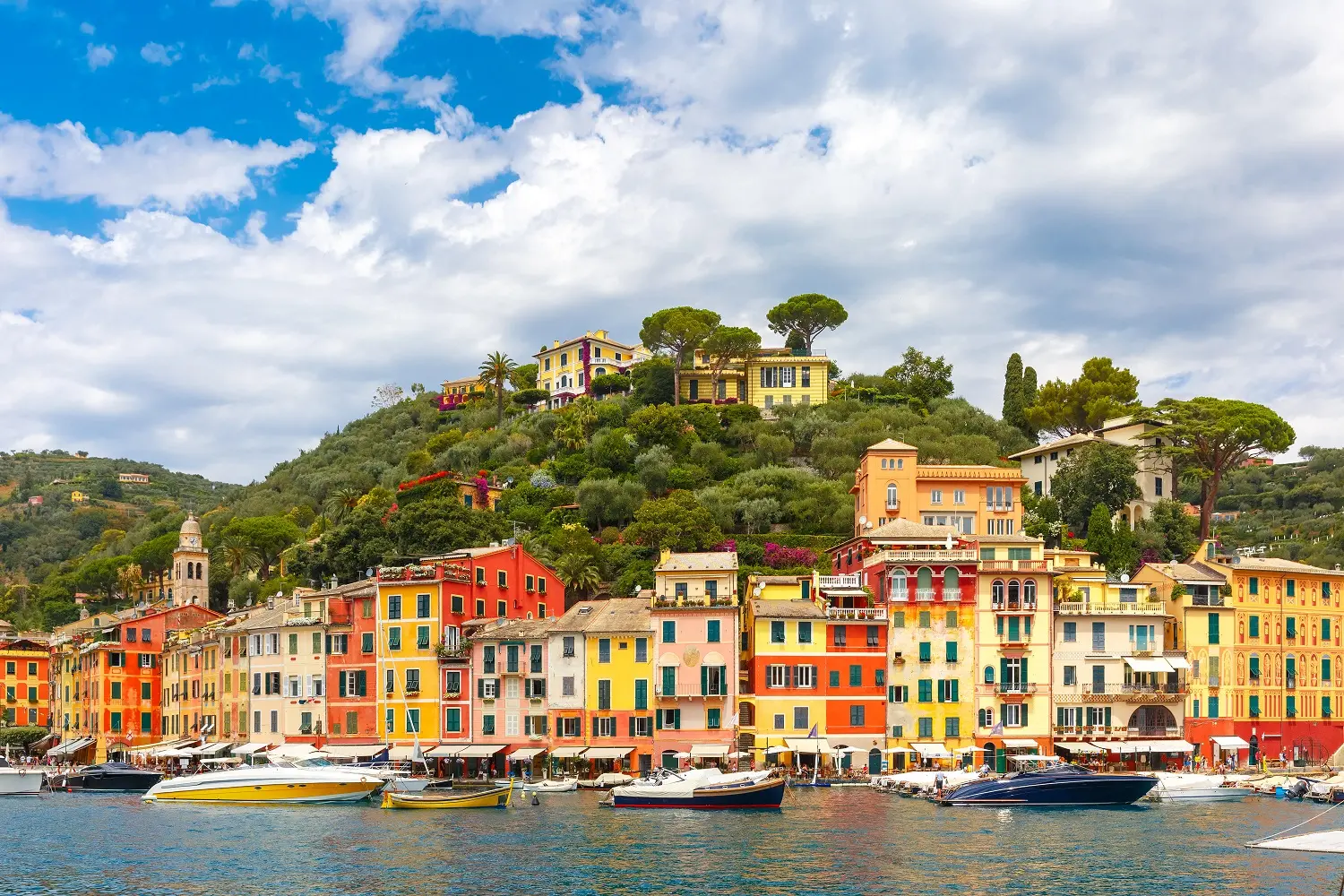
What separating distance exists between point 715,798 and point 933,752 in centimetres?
1856

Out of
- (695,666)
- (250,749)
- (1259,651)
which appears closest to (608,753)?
(695,666)

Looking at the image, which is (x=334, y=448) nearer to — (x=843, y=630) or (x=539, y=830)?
(x=843, y=630)

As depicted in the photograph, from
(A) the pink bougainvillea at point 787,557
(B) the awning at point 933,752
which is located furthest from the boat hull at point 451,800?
(A) the pink bougainvillea at point 787,557

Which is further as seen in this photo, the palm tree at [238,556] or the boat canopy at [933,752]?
the palm tree at [238,556]

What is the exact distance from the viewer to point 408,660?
9050 cm

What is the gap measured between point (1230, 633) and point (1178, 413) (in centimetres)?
2829

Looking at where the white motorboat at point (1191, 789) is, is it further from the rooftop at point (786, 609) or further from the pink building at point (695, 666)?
the pink building at point (695, 666)

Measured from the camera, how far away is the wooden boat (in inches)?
2889

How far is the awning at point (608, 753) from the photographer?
279 feet

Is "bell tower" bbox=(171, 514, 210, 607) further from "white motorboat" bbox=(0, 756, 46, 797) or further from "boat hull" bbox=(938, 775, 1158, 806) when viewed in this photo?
"boat hull" bbox=(938, 775, 1158, 806)

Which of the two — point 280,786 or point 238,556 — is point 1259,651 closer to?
point 280,786

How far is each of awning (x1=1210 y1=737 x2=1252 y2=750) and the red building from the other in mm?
47572

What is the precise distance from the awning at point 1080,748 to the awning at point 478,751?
101ft

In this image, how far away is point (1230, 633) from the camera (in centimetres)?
9238
